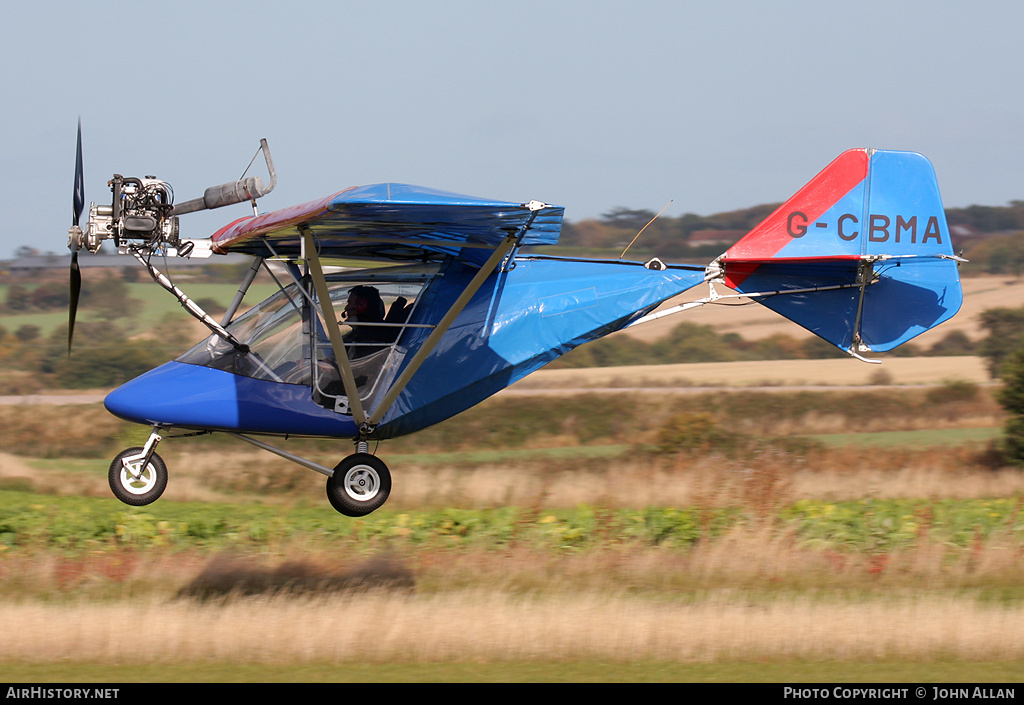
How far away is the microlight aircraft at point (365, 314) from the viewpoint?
29.5 feet

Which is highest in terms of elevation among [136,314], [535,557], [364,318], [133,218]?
[136,314]

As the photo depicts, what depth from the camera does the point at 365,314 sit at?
9484 millimetres

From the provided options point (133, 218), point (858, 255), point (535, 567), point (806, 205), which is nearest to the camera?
point (133, 218)

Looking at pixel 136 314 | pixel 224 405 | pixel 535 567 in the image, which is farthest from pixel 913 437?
pixel 136 314

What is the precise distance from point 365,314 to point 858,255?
17.0 ft

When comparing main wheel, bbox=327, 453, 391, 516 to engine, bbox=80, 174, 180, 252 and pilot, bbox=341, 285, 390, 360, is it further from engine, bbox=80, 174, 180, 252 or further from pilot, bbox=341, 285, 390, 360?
engine, bbox=80, 174, 180, 252

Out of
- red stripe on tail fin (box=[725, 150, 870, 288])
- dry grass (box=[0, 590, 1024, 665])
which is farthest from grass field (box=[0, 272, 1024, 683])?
red stripe on tail fin (box=[725, 150, 870, 288])

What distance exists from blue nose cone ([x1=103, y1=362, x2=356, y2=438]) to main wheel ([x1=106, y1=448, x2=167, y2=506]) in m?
0.41

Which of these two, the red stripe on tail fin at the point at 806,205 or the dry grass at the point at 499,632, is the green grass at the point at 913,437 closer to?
the dry grass at the point at 499,632

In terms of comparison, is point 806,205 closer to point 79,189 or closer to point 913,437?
point 79,189

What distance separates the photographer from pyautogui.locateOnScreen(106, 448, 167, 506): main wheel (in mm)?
9375

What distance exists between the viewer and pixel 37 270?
46188mm
